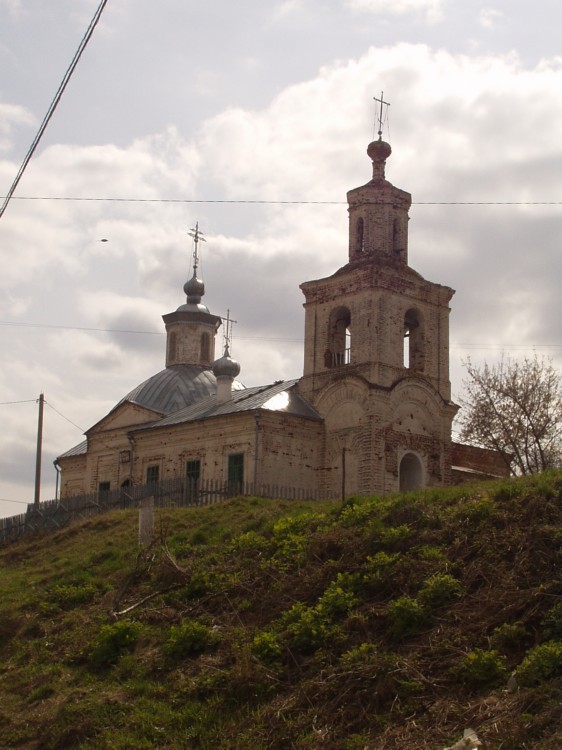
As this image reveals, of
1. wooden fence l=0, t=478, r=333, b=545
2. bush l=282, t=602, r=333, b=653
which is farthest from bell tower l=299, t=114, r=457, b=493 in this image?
bush l=282, t=602, r=333, b=653

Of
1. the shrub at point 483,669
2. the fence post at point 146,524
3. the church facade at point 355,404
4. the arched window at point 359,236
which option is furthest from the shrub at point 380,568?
the arched window at point 359,236

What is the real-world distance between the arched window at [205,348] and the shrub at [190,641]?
28.1 metres

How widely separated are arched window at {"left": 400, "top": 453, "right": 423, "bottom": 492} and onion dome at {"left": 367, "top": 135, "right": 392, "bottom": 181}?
8.81 m

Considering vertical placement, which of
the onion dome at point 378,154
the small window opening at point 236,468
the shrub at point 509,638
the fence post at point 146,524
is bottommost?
the shrub at point 509,638

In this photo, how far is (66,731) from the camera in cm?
1407

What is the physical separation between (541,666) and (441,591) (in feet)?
8.79

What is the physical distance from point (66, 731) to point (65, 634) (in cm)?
408

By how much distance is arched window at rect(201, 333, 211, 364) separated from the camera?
143 feet

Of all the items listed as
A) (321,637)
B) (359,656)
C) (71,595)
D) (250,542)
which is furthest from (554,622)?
(71,595)

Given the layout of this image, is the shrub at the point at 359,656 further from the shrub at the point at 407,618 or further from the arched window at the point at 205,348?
the arched window at the point at 205,348

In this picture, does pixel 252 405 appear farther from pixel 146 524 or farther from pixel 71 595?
pixel 71 595

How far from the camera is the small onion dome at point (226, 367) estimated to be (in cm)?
3600

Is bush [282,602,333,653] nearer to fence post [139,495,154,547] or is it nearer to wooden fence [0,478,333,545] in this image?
fence post [139,495,154,547]

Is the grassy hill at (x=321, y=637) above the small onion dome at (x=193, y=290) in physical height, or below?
below
